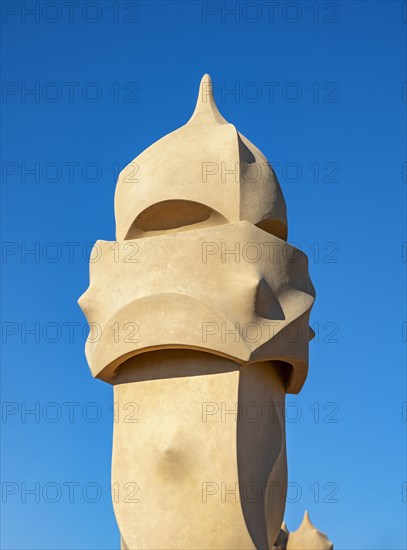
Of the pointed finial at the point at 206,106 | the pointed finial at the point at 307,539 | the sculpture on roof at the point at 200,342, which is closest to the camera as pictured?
the sculpture on roof at the point at 200,342

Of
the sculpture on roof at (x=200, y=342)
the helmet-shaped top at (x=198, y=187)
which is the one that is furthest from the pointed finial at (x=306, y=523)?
the helmet-shaped top at (x=198, y=187)

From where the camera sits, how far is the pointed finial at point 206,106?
51.0 feet

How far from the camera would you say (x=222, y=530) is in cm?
1311

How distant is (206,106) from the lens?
15.7 meters

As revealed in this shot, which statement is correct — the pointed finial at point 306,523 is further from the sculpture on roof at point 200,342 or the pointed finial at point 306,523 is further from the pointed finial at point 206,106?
the pointed finial at point 206,106

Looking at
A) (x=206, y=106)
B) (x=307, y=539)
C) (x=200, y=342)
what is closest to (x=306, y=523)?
(x=307, y=539)

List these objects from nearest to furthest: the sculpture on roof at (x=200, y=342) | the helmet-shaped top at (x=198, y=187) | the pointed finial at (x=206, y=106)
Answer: the sculpture on roof at (x=200, y=342) → the helmet-shaped top at (x=198, y=187) → the pointed finial at (x=206, y=106)

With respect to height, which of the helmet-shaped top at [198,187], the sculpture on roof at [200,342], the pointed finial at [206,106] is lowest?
the sculpture on roof at [200,342]

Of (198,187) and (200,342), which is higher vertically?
(198,187)

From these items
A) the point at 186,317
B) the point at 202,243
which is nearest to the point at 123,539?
the point at 186,317

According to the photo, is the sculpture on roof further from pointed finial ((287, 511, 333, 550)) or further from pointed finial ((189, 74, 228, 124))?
pointed finial ((287, 511, 333, 550))

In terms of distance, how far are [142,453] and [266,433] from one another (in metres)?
1.80

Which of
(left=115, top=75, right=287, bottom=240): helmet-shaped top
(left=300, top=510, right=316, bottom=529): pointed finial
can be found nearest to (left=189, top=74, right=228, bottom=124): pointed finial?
(left=115, top=75, right=287, bottom=240): helmet-shaped top

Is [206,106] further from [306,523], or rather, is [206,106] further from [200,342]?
[306,523]
